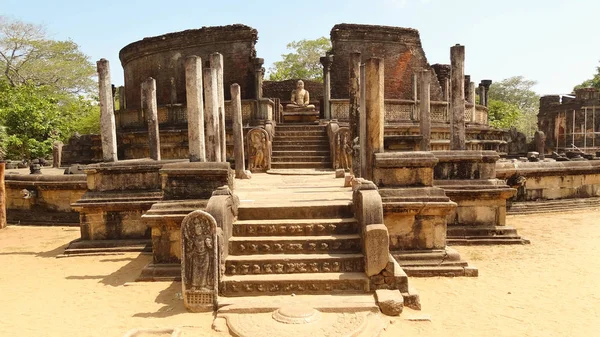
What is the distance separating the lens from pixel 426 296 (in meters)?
4.85

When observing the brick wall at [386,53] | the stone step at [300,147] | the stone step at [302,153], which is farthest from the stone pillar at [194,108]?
the brick wall at [386,53]

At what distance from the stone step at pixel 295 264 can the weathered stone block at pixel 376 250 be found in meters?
0.24

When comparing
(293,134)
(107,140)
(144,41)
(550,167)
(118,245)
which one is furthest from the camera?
(144,41)

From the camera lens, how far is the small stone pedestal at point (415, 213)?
223 inches

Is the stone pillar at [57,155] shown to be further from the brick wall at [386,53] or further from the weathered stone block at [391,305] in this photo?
the weathered stone block at [391,305]

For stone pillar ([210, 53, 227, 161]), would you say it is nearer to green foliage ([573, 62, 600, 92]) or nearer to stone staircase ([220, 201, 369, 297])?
stone staircase ([220, 201, 369, 297])

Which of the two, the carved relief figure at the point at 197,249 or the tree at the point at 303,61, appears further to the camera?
the tree at the point at 303,61

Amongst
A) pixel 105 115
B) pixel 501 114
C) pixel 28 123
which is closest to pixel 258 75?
pixel 105 115

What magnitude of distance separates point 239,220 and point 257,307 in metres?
1.54

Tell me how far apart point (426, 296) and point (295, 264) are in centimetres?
156

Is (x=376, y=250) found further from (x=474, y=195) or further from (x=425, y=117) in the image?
(x=425, y=117)

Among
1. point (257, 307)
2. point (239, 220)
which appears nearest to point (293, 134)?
point (239, 220)

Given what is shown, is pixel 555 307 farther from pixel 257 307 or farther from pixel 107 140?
pixel 107 140

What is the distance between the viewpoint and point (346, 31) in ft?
67.1
